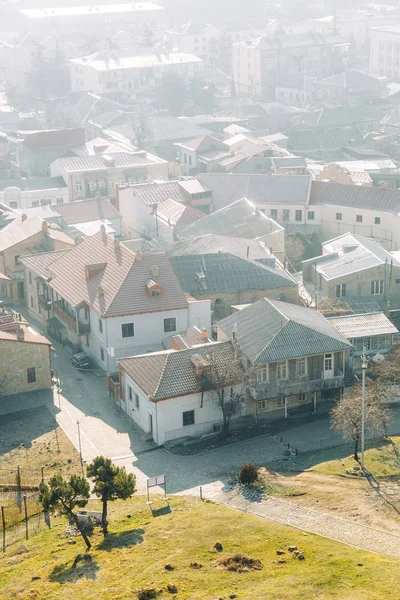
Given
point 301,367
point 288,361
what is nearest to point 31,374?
point 288,361

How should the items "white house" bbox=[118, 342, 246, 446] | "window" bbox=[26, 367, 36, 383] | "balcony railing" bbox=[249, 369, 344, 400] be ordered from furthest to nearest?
"window" bbox=[26, 367, 36, 383], "balcony railing" bbox=[249, 369, 344, 400], "white house" bbox=[118, 342, 246, 446]

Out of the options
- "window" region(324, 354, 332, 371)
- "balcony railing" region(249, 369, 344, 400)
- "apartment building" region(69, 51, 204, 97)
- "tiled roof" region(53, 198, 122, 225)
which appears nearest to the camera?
"balcony railing" region(249, 369, 344, 400)

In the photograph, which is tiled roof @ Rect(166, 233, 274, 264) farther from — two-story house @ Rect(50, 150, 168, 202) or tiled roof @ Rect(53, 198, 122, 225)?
two-story house @ Rect(50, 150, 168, 202)

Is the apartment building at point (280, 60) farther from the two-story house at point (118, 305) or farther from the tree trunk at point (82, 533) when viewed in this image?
the tree trunk at point (82, 533)

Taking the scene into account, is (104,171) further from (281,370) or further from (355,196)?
(281,370)

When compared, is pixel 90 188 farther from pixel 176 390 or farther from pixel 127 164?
pixel 176 390

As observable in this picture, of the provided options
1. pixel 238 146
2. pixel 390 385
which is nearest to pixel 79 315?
pixel 390 385

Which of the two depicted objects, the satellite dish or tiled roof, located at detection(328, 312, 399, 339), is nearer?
the satellite dish

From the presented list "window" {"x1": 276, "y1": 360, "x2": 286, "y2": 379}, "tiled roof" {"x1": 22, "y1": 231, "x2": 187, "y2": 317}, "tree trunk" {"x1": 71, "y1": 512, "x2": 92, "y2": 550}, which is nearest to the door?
"window" {"x1": 276, "y1": 360, "x2": 286, "y2": 379}
